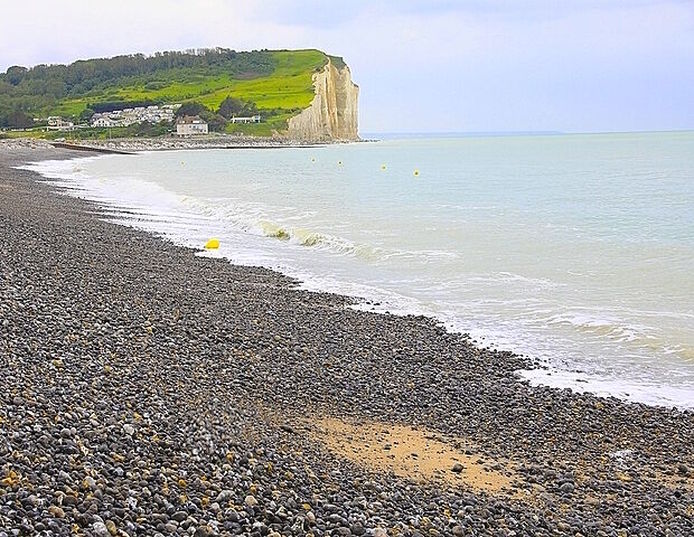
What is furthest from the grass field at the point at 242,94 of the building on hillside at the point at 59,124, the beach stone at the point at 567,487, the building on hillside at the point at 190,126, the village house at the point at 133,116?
the beach stone at the point at 567,487

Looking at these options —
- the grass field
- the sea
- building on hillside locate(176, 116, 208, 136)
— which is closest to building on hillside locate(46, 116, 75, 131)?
the grass field

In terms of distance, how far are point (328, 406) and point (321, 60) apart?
197 metres

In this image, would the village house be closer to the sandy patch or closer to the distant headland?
the distant headland

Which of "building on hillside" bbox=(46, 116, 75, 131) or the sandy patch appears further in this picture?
"building on hillside" bbox=(46, 116, 75, 131)

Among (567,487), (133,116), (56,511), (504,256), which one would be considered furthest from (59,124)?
(56,511)

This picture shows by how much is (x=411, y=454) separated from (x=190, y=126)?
153 metres

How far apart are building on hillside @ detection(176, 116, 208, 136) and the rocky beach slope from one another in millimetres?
144288

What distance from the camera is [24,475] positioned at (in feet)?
17.1

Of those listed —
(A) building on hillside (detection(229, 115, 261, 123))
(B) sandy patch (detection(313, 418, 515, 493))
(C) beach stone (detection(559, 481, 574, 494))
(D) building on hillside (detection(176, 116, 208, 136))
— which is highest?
(A) building on hillside (detection(229, 115, 261, 123))

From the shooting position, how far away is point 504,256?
2153cm

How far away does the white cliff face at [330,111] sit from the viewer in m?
165

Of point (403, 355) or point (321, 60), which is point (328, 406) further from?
point (321, 60)

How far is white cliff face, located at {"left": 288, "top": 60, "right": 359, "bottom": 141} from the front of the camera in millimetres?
165000

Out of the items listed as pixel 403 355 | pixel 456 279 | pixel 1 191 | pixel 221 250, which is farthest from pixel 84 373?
pixel 1 191
